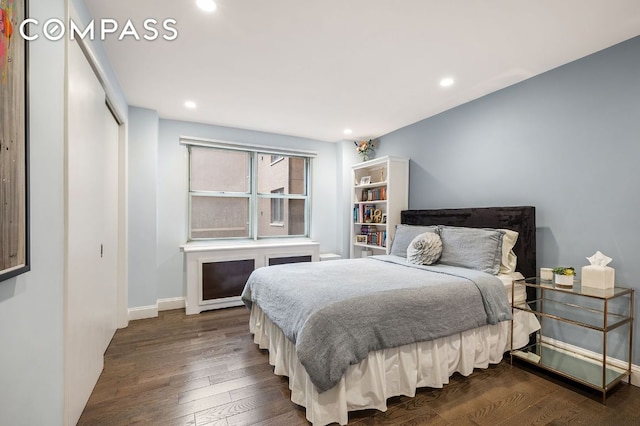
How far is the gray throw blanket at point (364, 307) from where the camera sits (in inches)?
63.2

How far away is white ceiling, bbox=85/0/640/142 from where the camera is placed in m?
1.79

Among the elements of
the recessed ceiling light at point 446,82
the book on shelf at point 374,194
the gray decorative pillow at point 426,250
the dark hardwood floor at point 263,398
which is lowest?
the dark hardwood floor at point 263,398

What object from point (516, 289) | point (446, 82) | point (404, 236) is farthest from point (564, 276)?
point (446, 82)

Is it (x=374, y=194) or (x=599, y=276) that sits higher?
(x=374, y=194)

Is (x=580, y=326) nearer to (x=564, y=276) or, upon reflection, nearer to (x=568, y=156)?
(x=564, y=276)

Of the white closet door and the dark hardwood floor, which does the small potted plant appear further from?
the white closet door

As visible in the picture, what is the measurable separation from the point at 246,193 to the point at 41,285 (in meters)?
3.24

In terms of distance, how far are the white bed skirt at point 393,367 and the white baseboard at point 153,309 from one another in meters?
1.79

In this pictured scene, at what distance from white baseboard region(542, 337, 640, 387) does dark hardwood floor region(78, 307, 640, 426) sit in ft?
0.35

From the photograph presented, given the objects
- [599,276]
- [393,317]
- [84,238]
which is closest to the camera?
[84,238]

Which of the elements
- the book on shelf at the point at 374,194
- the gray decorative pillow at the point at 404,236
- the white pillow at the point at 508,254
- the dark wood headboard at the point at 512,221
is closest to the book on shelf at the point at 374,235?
the book on shelf at the point at 374,194

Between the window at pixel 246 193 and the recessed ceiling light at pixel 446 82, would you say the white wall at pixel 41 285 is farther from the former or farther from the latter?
the recessed ceiling light at pixel 446 82

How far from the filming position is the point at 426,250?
9.22 feet

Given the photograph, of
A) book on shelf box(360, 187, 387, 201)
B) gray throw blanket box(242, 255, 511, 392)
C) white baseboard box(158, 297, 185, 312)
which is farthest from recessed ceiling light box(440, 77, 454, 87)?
white baseboard box(158, 297, 185, 312)
